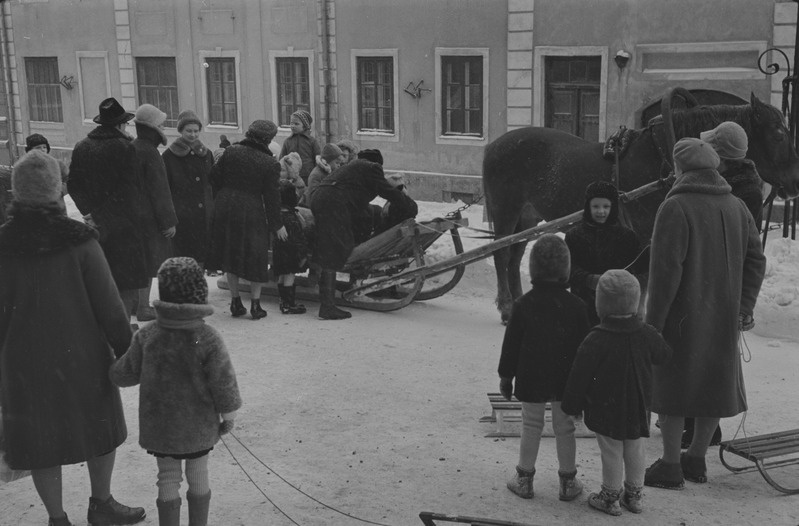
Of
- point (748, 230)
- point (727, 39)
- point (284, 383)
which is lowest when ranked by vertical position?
point (284, 383)

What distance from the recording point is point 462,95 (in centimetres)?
1664

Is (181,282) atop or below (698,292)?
atop

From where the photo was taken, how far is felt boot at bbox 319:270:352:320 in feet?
28.8

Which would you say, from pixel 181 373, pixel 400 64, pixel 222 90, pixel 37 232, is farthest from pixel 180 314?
pixel 222 90

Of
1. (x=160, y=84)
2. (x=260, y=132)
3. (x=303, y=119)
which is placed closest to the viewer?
(x=260, y=132)

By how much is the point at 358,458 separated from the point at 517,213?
399 cm

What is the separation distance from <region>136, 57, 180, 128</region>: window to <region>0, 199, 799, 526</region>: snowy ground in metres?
12.6

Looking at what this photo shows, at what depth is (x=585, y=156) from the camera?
809 cm

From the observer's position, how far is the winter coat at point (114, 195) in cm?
761

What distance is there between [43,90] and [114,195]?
54.6ft

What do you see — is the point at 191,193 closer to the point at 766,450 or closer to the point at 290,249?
the point at 290,249

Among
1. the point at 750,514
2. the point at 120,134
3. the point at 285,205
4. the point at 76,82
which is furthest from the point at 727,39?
the point at 76,82

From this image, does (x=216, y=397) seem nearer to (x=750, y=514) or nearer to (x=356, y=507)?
(x=356, y=507)

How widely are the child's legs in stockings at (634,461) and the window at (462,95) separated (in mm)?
12230
